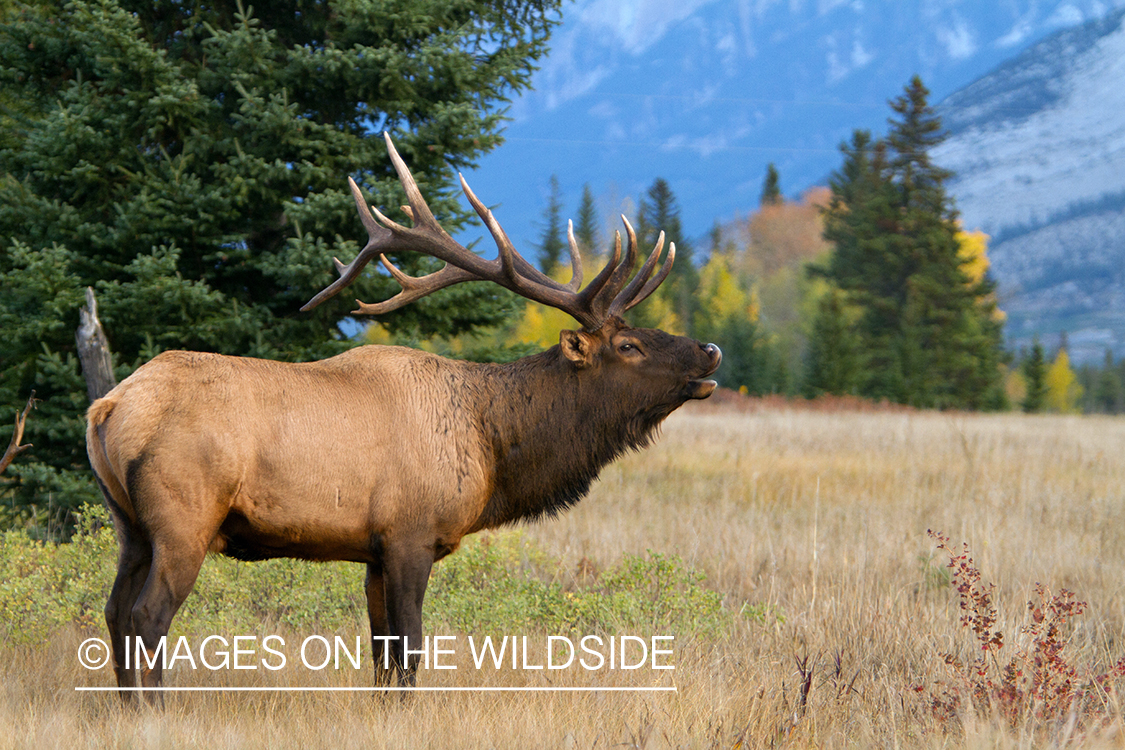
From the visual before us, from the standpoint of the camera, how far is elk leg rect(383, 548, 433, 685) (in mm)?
3975

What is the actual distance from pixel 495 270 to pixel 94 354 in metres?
3.42

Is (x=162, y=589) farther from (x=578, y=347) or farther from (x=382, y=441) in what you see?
(x=578, y=347)

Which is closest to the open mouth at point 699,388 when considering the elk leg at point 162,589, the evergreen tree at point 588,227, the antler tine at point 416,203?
the antler tine at point 416,203

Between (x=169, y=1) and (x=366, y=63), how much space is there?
1849mm

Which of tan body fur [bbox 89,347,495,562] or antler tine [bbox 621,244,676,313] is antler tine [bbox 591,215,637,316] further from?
tan body fur [bbox 89,347,495,562]

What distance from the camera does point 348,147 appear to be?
7375mm

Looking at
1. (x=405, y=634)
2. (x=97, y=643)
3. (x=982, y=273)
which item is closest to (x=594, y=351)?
(x=405, y=634)

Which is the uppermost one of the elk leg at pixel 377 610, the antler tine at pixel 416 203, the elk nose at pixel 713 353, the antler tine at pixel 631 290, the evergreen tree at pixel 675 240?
the evergreen tree at pixel 675 240

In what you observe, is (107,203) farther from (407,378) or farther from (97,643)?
(407,378)

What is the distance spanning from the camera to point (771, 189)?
89.8 m

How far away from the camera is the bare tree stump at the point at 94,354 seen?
6465 millimetres

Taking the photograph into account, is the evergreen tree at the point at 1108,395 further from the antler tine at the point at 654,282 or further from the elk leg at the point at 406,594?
the elk leg at the point at 406,594

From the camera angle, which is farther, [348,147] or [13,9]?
[13,9]

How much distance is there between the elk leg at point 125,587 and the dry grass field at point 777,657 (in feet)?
0.87
